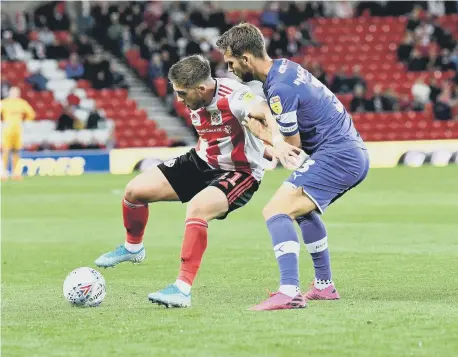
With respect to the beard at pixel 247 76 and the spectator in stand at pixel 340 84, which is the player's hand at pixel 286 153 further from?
the spectator in stand at pixel 340 84

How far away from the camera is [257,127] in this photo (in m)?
7.57

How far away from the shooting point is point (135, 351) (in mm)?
5672

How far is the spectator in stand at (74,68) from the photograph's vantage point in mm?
29219

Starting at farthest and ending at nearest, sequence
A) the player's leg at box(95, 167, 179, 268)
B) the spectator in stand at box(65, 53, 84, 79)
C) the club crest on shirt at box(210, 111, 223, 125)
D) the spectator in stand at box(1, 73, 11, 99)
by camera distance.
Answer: the spectator in stand at box(65, 53, 84, 79)
the spectator in stand at box(1, 73, 11, 99)
the player's leg at box(95, 167, 179, 268)
the club crest on shirt at box(210, 111, 223, 125)

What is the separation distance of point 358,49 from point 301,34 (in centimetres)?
198

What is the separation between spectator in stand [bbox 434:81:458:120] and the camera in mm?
29781

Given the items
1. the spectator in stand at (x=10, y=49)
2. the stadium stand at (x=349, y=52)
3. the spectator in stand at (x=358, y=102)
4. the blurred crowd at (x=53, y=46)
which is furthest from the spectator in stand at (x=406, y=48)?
the spectator in stand at (x=10, y=49)

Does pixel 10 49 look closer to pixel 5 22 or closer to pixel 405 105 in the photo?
pixel 5 22

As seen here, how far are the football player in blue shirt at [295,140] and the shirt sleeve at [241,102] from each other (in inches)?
9.0

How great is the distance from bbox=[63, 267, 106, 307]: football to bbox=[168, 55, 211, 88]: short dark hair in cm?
152

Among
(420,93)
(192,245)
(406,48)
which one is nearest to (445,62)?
(406,48)

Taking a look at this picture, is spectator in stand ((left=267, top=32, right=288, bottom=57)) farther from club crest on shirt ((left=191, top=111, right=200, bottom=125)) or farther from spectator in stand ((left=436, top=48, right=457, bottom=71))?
club crest on shirt ((left=191, top=111, right=200, bottom=125))

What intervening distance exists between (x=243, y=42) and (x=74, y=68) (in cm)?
2246

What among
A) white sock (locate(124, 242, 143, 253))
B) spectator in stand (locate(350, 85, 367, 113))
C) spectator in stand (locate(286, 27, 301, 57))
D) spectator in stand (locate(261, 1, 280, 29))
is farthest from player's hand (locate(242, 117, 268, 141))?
spectator in stand (locate(261, 1, 280, 29))
